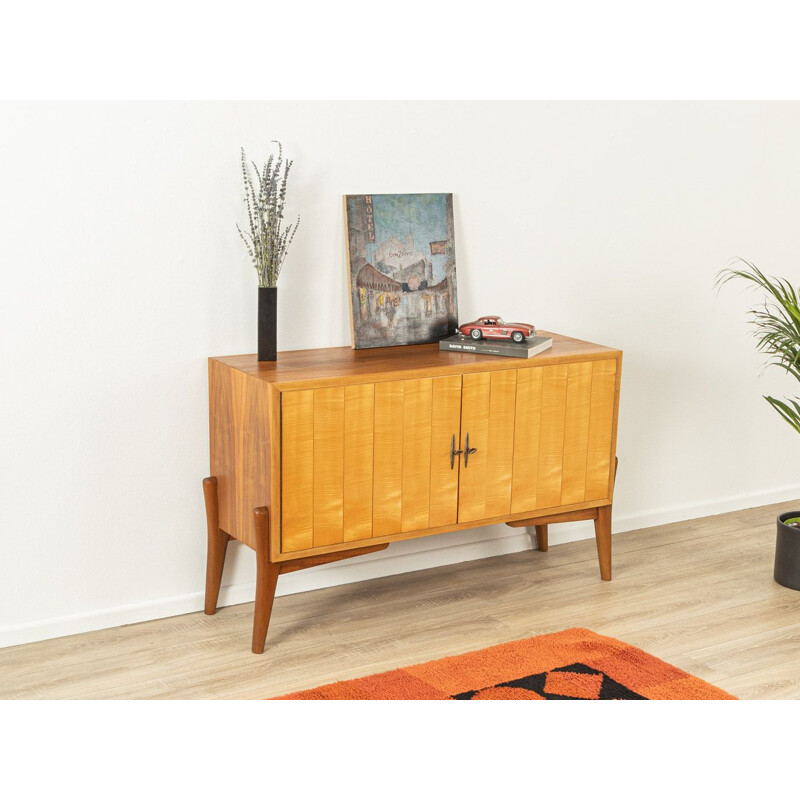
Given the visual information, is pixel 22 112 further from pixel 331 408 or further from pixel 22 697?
pixel 22 697

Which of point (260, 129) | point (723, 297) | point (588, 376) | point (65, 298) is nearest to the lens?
point (65, 298)

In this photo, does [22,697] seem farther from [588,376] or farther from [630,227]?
[630,227]

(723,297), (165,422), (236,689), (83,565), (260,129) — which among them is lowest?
(236,689)

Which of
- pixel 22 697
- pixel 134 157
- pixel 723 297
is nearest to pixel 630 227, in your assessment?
pixel 723 297

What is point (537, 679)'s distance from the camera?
2.94 meters

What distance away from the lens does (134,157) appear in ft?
10.0

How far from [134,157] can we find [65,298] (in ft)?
1.48

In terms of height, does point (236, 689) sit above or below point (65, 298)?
below

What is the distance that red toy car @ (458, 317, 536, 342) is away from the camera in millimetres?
3420

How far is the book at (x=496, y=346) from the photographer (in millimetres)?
3352

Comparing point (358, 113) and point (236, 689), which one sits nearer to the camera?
point (236, 689)

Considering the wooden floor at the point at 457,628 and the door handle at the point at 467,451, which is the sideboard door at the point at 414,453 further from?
the wooden floor at the point at 457,628

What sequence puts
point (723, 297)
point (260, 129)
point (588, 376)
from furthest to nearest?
1. point (723, 297)
2. point (588, 376)
3. point (260, 129)

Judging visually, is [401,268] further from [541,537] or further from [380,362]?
[541,537]
